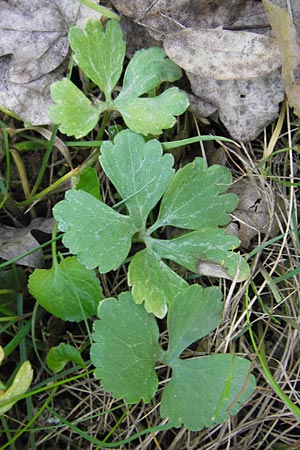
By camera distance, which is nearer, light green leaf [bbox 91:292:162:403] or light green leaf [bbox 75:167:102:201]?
light green leaf [bbox 91:292:162:403]

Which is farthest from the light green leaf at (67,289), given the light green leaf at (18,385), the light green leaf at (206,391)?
the light green leaf at (206,391)

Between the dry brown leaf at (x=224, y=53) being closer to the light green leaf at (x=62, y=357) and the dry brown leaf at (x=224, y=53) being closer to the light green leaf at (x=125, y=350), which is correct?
the light green leaf at (x=125, y=350)

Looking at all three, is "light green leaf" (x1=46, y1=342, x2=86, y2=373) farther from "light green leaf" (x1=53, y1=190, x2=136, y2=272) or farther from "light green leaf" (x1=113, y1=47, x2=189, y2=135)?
"light green leaf" (x1=113, y1=47, x2=189, y2=135)

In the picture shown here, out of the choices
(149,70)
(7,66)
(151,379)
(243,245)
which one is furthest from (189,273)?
(7,66)

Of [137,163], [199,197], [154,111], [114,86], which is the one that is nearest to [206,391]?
[199,197]

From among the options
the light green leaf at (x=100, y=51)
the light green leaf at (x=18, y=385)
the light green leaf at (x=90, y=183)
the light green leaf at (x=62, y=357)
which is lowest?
the light green leaf at (x=62, y=357)

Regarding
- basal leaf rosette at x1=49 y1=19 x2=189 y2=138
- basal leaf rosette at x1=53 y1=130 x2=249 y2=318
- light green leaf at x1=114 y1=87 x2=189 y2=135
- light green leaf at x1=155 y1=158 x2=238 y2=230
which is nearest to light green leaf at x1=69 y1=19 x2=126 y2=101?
basal leaf rosette at x1=49 y1=19 x2=189 y2=138
